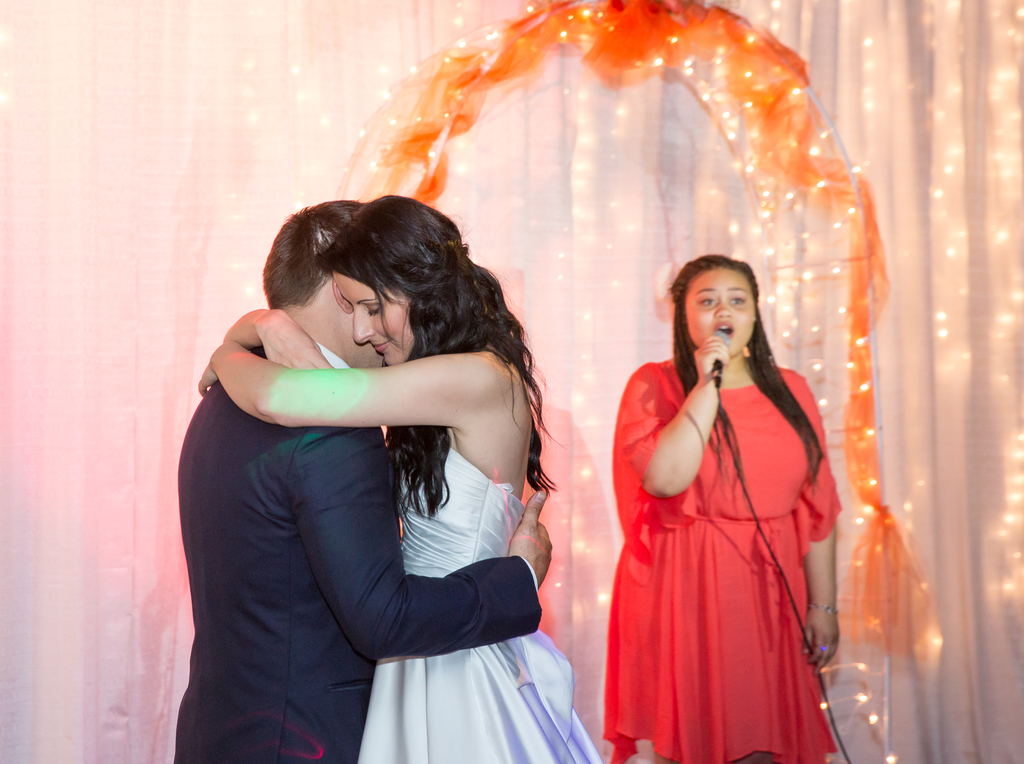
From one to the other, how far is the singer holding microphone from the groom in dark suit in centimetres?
99

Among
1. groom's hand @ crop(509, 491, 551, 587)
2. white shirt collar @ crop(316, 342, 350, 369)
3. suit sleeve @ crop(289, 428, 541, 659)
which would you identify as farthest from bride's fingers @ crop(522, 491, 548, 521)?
white shirt collar @ crop(316, 342, 350, 369)

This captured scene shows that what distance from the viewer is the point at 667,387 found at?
2.22 metres

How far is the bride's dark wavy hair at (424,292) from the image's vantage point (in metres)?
1.27

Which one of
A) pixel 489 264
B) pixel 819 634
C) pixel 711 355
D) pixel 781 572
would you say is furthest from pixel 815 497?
pixel 489 264

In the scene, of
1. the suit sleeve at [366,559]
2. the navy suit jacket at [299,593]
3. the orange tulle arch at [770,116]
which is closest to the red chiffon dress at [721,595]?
the orange tulle arch at [770,116]

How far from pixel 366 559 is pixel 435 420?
0.88ft

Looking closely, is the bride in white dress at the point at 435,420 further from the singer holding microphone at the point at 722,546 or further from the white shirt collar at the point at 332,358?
the singer holding microphone at the point at 722,546

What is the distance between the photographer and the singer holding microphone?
2.10 metres

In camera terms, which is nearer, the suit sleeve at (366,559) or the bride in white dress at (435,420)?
the suit sleeve at (366,559)

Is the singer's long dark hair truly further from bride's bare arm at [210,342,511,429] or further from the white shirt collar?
the white shirt collar

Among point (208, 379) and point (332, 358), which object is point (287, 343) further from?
point (208, 379)

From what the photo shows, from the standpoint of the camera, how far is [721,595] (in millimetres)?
2111

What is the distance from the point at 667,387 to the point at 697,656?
2.37 ft

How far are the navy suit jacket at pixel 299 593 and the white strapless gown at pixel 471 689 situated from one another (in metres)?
0.06
